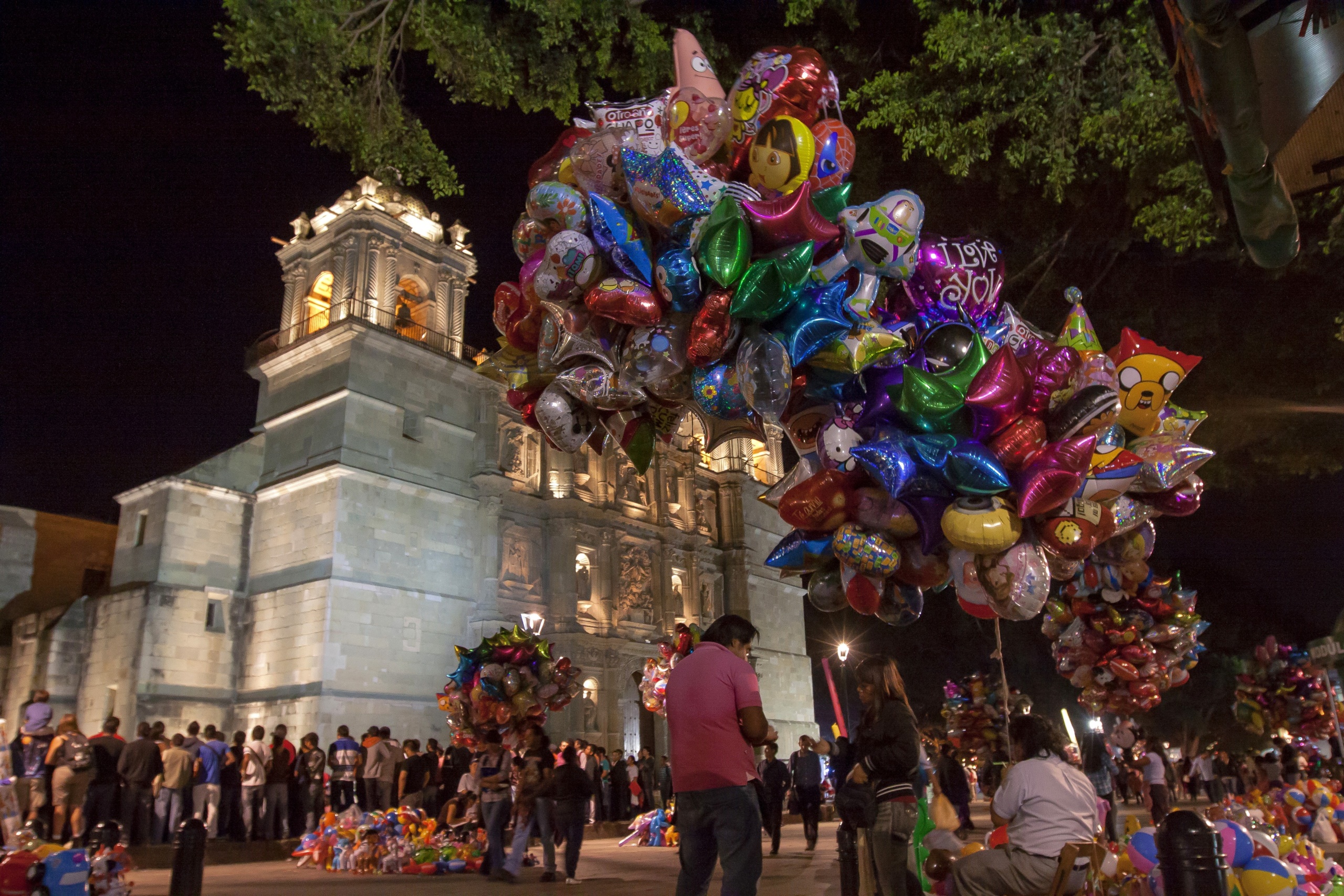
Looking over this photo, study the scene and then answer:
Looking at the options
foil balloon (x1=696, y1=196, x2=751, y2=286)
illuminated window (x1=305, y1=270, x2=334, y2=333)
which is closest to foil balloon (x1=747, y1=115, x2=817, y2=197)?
foil balloon (x1=696, y1=196, x2=751, y2=286)

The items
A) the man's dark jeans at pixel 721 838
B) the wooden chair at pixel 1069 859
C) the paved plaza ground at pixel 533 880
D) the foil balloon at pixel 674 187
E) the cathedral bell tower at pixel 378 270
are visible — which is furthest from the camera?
the cathedral bell tower at pixel 378 270

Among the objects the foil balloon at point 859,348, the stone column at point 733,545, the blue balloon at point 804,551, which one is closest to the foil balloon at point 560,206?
the foil balloon at point 859,348

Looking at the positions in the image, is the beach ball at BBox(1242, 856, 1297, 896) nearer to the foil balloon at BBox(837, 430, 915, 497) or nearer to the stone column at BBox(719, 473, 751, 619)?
the foil balloon at BBox(837, 430, 915, 497)

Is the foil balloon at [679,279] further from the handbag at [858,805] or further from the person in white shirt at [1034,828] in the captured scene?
the handbag at [858,805]

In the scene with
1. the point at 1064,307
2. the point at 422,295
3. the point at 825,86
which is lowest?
the point at 825,86

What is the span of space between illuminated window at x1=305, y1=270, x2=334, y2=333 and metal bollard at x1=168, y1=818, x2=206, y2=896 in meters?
19.7

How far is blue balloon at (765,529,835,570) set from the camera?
5.08m

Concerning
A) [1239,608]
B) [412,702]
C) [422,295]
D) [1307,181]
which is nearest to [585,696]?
[412,702]

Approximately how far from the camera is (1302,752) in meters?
14.7

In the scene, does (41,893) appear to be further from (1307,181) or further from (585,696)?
(585,696)

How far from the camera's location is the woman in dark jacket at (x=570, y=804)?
324 inches

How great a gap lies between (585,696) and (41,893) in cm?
1864

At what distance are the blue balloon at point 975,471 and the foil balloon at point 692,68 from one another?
238 cm

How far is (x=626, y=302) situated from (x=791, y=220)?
3.11ft
